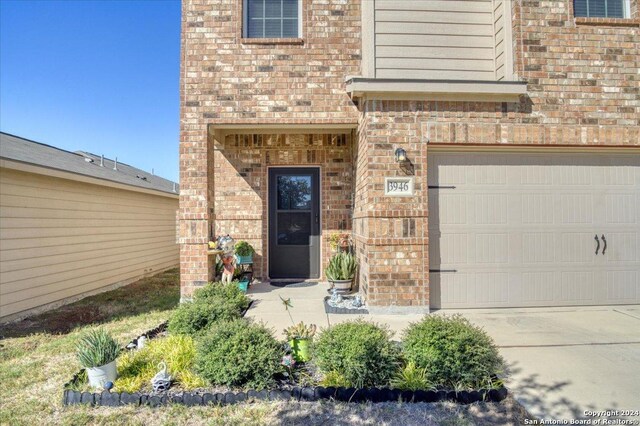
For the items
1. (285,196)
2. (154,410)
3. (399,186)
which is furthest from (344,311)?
(285,196)

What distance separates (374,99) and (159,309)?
4599mm

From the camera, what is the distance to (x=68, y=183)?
20.7 feet

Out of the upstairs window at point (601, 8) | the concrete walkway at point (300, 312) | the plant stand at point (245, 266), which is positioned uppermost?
the upstairs window at point (601, 8)

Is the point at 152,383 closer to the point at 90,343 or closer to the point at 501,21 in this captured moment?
the point at 90,343

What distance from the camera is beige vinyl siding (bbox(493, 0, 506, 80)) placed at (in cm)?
484

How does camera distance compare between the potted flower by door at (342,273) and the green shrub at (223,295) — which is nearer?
the green shrub at (223,295)

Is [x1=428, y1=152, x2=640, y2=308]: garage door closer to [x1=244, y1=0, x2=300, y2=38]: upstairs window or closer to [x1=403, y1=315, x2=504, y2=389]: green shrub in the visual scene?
[x1=403, y1=315, x2=504, y2=389]: green shrub

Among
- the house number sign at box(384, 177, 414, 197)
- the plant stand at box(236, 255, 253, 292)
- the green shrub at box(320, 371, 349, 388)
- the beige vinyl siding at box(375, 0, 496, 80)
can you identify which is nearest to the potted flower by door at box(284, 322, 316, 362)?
the green shrub at box(320, 371, 349, 388)

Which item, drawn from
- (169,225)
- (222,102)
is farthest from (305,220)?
(169,225)

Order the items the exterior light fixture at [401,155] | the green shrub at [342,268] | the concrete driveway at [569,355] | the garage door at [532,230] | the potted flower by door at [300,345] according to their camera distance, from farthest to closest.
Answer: the green shrub at [342,268]
the garage door at [532,230]
the exterior light fixture at [401,155]
the potted flower by door at [300,345]
the concrete driveway at [569,355]

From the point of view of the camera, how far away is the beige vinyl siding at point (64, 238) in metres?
5.19

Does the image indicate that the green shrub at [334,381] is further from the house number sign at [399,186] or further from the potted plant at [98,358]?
the house number sign at [399,186]

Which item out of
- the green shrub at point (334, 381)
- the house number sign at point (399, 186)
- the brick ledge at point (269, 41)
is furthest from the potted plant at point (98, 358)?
the brick ledge at point (269, 41)

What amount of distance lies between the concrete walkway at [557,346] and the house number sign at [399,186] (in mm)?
1652
